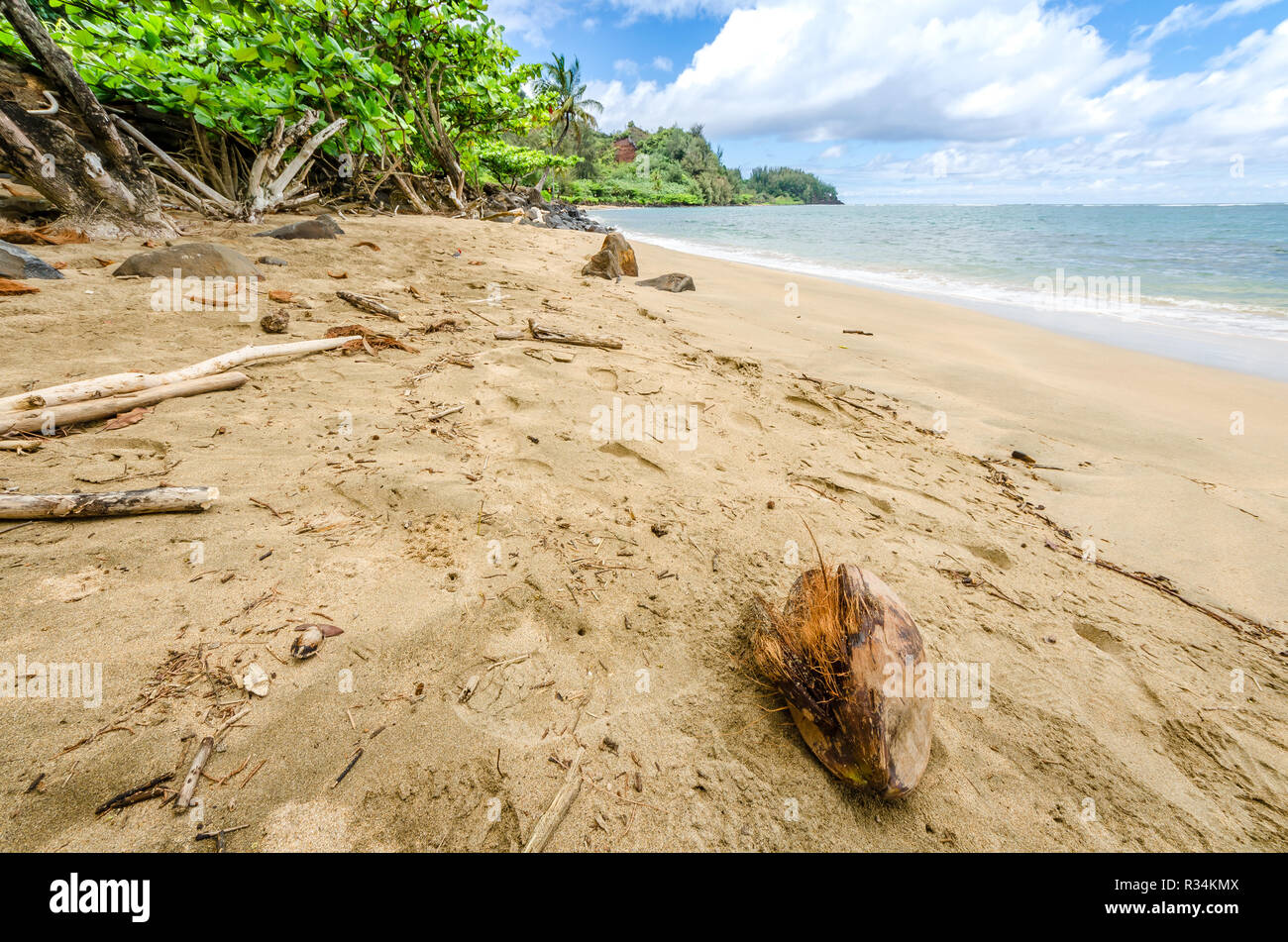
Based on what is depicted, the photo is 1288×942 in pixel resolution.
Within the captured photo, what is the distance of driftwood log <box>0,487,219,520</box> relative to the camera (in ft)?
6.00

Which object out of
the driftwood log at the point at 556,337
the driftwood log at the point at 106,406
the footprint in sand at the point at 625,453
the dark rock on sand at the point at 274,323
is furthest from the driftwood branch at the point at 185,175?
the footprint in sand at the point at 625,453

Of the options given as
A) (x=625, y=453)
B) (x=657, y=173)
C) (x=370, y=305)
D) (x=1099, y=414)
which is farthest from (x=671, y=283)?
(x=657, y=173)

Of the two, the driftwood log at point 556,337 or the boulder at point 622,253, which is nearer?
the driftwood log at point 556,337

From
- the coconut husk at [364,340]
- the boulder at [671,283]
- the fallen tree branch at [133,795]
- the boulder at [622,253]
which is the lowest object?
the fallen tree branch at [133,795]

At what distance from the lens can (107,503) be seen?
191cm

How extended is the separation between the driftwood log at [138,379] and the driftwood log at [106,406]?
4 cm

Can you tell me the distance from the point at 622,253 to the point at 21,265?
716 cm

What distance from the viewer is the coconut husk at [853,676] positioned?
58.3 inches

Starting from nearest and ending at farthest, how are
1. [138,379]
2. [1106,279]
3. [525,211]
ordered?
[138,379], [1106,279], [525,211]

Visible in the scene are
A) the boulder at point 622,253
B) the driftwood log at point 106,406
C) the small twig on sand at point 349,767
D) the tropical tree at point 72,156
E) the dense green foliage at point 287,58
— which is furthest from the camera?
the boulder at point 622,253

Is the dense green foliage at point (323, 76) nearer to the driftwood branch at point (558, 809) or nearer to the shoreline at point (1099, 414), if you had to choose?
the shoreline at point (1099, 414)

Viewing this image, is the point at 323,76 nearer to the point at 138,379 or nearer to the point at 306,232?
the point at 306,232

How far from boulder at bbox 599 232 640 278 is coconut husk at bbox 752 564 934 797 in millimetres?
8099
